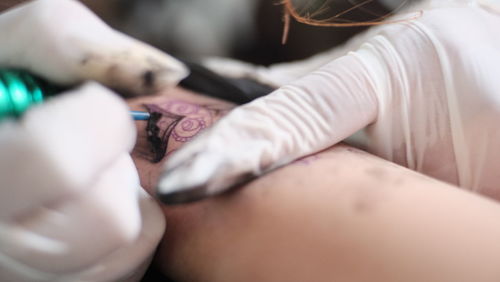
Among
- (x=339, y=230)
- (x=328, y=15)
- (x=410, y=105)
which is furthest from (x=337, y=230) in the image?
(x=328, y=15)

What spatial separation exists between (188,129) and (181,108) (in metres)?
0.06

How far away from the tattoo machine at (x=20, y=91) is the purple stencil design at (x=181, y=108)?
18 centimetres

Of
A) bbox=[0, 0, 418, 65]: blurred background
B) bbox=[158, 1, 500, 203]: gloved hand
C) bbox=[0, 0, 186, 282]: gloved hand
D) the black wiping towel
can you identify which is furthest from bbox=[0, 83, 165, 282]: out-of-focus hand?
bbox=[0, 0, 418, 65]: blurred background

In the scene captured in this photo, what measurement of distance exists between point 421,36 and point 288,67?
0.30m

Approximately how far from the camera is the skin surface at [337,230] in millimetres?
385

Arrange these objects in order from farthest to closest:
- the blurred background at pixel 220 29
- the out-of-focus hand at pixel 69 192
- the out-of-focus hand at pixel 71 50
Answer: the blurred background at pixel 220 29 → the out-of-focus hand at pixel 71 50 → the out-of-focus hand at pixel 69 192

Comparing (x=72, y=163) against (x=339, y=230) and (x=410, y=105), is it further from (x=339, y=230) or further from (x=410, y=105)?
(x=410, y=105)

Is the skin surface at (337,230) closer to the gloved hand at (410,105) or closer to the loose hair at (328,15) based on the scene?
the gloved hand at (410,105)

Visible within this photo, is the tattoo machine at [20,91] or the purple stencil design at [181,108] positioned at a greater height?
the tattoo machine at [20,91]

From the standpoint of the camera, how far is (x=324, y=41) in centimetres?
87

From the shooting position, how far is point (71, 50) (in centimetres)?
44

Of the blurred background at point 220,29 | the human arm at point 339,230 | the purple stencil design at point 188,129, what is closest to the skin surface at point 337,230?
the human arm at point 339,230

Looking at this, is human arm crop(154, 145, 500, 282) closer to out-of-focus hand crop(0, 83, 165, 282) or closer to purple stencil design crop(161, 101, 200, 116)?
out-of-focus hand crop(0, 83, 165, 282)

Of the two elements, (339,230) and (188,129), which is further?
(188,129)
